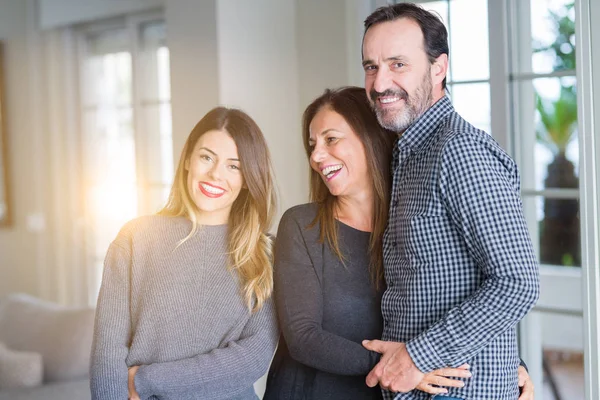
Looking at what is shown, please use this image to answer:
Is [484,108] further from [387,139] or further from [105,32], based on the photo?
[105,32]

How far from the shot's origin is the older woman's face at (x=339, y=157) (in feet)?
6.26

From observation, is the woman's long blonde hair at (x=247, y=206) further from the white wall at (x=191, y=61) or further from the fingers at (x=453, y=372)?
the white wall at (x=191, y=61)

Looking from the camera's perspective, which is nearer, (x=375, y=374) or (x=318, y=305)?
(x=375, y=374)

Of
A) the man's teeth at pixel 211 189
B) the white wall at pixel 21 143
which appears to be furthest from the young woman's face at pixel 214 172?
the white wall at pixel 21 143

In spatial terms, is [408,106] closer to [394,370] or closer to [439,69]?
[439,69]

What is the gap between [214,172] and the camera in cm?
197

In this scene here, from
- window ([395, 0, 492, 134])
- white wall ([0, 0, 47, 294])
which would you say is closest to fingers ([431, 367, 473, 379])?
window ([395, 0, 492, 134])

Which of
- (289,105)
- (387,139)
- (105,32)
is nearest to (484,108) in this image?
(289,105)

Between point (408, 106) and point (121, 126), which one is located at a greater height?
point (121, 126)

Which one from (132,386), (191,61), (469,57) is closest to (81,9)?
(191,61)

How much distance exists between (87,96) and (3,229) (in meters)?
1.15

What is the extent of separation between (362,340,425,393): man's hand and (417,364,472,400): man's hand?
3 centimetres

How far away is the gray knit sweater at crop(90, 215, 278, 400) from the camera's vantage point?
72.4 inches

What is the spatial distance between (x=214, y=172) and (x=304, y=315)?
0.45 meters
